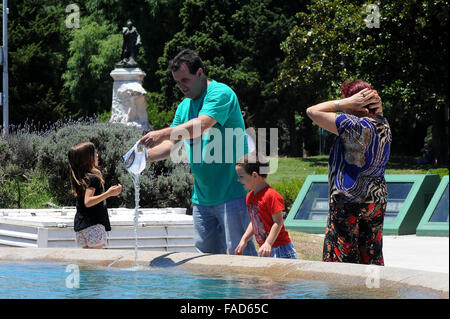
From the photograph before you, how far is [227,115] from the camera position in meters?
5.16

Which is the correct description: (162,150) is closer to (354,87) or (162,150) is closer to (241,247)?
(241,247)

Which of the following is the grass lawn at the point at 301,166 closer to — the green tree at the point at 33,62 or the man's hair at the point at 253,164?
the green tree at the point at 33,62

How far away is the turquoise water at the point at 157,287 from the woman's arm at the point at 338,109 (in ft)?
3.03

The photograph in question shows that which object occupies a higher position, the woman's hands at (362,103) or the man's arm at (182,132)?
the woman's hands at (362,103)

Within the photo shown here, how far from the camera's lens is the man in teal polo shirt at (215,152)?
17.0 feet

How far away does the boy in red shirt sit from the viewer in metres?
5.28

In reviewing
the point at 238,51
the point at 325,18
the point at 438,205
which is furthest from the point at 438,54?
the point at 238,51

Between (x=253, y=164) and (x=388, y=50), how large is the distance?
20.5 m

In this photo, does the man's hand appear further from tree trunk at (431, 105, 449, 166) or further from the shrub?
tree trunk at (431, 105, 449, 166)

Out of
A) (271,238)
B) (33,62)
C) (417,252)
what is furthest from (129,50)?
(33,62)

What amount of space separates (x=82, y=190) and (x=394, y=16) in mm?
19767

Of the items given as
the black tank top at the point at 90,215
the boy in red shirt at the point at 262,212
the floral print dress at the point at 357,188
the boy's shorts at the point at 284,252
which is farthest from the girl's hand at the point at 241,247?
the black tank top at the point at 90,215

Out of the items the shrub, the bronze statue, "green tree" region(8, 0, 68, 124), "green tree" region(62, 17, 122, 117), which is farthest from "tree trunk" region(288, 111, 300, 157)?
the shrub

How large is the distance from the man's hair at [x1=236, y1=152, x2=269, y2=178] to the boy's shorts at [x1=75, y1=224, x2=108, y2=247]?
174 cm
